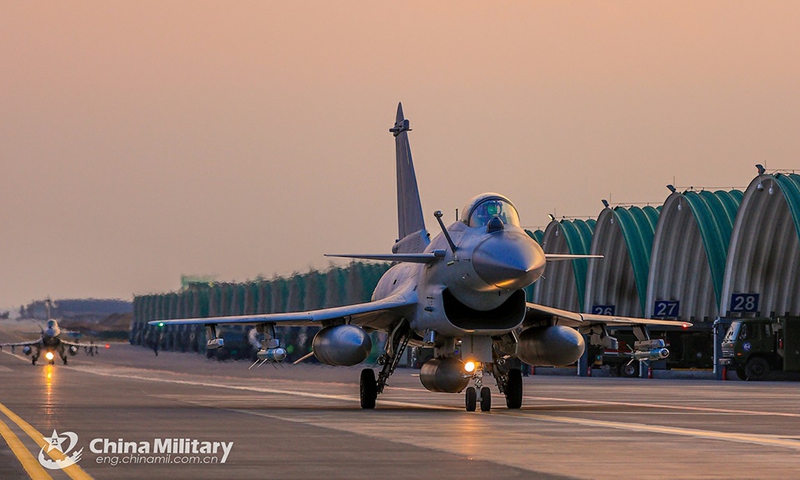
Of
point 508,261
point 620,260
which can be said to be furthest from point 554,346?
point 620,260

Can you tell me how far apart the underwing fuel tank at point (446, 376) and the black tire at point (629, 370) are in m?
37.9

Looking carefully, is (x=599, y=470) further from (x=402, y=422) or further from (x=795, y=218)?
(x=795, y=218)

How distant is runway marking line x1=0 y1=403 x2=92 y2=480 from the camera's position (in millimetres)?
12605

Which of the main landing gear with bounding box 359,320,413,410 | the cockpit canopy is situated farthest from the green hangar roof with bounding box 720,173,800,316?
the cockpit canopy

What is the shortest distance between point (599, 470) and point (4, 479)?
19.4ft

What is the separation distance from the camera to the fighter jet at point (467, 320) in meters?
24.0

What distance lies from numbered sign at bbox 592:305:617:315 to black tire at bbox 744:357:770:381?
743 inches

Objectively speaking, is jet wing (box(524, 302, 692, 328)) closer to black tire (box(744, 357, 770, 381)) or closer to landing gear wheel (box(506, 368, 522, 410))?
landing gear wheel (box(506, 368, 522, 410))

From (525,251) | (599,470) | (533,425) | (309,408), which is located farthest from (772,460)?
(309,408)

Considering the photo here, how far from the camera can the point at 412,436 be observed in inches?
711

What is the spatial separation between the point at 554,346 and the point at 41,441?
1288cm

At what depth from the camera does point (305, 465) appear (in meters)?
13.7

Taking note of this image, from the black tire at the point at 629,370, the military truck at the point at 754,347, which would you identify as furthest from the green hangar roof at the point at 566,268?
the military truck at the point at 754,347

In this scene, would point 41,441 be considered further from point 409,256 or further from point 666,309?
point 666,309
